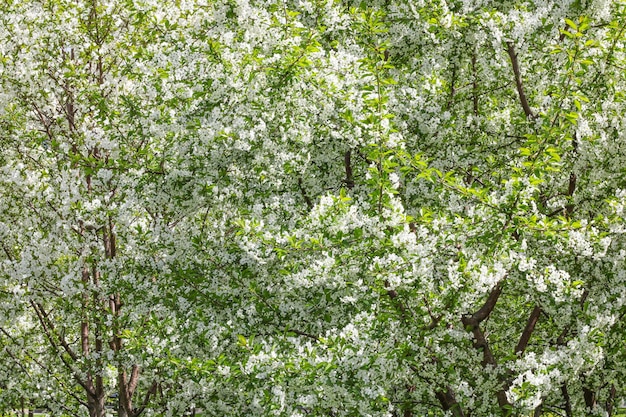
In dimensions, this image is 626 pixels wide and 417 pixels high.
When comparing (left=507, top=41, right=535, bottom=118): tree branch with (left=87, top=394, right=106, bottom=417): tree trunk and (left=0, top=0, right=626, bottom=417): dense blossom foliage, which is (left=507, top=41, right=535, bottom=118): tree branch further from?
(left=87, top=394, right=106, bottom=417): tree trunk

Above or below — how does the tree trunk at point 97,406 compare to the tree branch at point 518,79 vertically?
below

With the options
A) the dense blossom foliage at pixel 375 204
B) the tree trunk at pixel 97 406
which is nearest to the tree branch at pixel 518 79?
the dense blossom foliage at pixel 375 204

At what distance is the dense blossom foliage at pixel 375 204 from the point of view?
7.05 m

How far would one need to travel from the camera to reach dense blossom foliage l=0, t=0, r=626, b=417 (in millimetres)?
7051

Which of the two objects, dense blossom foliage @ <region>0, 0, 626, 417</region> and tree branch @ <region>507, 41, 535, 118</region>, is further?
tree branch @ <region>507, 41, 535, 118</region>

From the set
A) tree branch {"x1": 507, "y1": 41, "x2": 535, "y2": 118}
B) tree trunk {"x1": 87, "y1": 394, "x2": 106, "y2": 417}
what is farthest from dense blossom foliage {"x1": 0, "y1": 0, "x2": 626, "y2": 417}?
tree trunk {"x1": 87, "y1": 394, "x2": 106, "y2": 417}

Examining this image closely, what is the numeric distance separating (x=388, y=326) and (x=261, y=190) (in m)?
2.31

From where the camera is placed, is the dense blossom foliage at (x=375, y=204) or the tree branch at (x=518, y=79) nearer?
the dense blossom foliage at (x=375, y=204)

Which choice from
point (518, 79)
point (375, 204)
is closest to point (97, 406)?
point (375, 204)

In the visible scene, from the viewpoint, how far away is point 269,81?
26.8ft

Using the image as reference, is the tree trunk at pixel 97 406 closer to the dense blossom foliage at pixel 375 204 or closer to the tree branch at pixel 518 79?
the dense blossom foliage at pixel 375 204

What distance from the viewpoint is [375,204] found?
23.9ft

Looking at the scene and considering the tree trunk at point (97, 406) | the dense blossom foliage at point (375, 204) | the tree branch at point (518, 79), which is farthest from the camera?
the tree trunk at point (97, 406)

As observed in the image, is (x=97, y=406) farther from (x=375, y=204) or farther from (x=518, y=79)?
(x=518, y=79)
